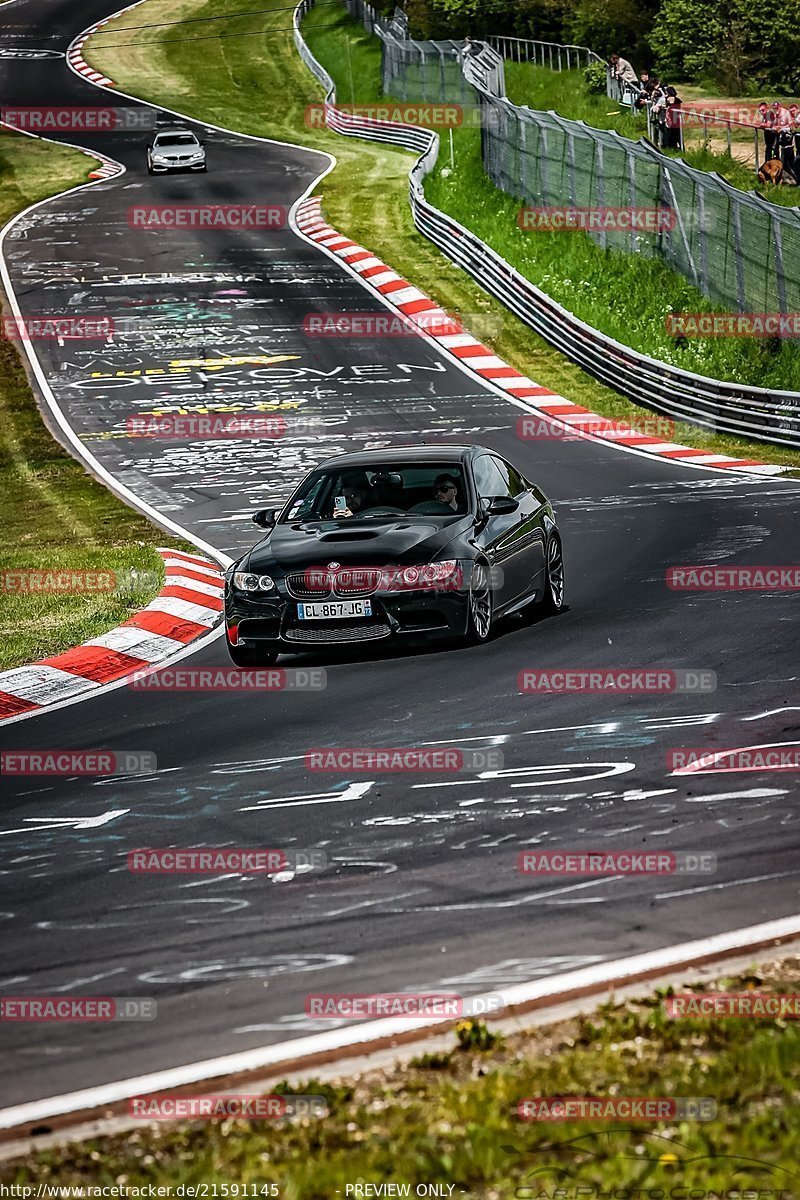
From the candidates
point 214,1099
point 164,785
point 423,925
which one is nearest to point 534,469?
point 164,785

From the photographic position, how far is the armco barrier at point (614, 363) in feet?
76.5

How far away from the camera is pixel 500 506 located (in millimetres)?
12516

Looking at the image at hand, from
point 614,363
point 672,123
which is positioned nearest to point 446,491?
point 614,363

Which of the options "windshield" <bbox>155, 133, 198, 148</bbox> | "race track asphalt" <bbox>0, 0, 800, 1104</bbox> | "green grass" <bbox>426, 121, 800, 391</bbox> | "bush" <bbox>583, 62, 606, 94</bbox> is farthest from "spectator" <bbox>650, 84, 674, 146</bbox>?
"race track asphalt" <bbox>0, 0, 800, 1104</bbox>

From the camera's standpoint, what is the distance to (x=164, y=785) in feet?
29.9

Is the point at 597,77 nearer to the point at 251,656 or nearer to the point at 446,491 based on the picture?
the point at 446,491

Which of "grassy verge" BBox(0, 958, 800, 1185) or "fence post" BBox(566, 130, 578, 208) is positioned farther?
"fence post" BBox(566, 130, 578, 208)

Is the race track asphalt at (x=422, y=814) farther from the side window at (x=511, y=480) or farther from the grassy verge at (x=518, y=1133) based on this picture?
the side window at (x=511, y=480)

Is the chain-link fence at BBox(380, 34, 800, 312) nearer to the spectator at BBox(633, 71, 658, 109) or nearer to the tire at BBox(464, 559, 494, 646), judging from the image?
the spectator at BBox(633, 71, 658, 109)

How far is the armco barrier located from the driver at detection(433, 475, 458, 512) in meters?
10.9

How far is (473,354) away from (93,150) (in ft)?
95.3

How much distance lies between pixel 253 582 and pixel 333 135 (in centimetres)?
4865

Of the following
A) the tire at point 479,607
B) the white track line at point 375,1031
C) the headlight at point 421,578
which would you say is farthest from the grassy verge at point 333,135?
the white track line at point 375,1031

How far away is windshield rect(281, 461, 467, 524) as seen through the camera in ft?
41.7
